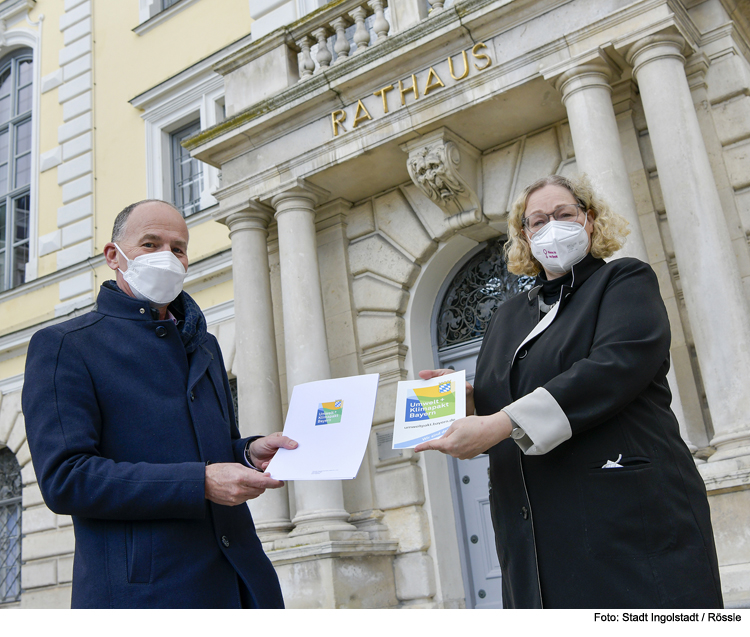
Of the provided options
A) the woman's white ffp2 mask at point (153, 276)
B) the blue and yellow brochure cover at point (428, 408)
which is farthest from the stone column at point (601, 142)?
the woman's white ffp2 mask at point (153, 276)

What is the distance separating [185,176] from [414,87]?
561cm

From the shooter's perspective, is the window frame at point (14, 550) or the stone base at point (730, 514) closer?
the stone base at point (730, 514)

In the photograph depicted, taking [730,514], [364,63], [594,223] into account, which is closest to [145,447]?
[594,223]

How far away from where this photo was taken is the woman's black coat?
6.26ft

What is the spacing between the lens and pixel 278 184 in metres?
7.64

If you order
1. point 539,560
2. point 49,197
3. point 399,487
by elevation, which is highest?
point 49,197

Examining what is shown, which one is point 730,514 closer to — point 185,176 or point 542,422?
point 542,422

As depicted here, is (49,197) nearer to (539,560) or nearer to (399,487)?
(399,487)

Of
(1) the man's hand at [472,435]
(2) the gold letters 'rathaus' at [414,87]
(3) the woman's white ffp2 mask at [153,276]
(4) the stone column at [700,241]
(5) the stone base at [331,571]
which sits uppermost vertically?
(2) the gold letters 'rathaus' at [414,87]

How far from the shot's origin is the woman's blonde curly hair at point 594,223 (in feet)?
8.35

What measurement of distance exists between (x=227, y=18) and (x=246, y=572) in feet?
33.5

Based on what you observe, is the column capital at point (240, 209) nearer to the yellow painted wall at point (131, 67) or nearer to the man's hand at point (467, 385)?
the yellow painted wall at point (131, 67)

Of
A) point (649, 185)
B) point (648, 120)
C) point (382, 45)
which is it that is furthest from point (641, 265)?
point (382, 45)

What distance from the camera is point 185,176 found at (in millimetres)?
11469
